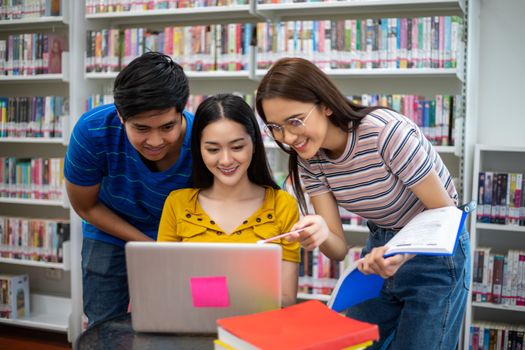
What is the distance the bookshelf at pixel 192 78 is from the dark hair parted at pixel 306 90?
1437mm

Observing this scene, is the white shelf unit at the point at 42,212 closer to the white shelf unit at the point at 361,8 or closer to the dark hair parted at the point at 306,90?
the white shelf unit at the point at 361,8

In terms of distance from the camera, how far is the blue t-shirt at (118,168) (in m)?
1.65

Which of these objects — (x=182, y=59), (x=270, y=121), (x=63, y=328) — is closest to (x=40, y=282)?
(x=63, y=328)

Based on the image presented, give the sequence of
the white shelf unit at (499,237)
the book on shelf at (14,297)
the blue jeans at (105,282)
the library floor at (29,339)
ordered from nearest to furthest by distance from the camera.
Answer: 1. the blue jeans at (105,282)
2. the white shelf unit at (499,237)
3. the library floor at (29,339)
4. the book on shelf at (14,297)

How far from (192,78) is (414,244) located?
2.44 metres

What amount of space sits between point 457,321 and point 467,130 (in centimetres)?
146

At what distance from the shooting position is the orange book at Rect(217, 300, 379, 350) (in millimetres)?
881

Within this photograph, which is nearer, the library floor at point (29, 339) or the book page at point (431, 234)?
the book page at point (431, 234)

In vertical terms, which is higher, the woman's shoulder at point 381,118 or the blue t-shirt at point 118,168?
the woman's shoulder at point 381,118

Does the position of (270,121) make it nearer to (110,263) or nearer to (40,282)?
(110,263)

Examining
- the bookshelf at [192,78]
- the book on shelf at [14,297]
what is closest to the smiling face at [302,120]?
the bookshelf at [192,78]

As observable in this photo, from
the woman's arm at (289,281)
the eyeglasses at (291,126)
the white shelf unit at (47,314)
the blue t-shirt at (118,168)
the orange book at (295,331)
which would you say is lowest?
the white shelf unit at (47,314)

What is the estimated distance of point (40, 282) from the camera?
3.71m

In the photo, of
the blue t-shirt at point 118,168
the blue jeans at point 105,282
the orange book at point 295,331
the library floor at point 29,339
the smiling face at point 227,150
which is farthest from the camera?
the library floor at point 29,339
